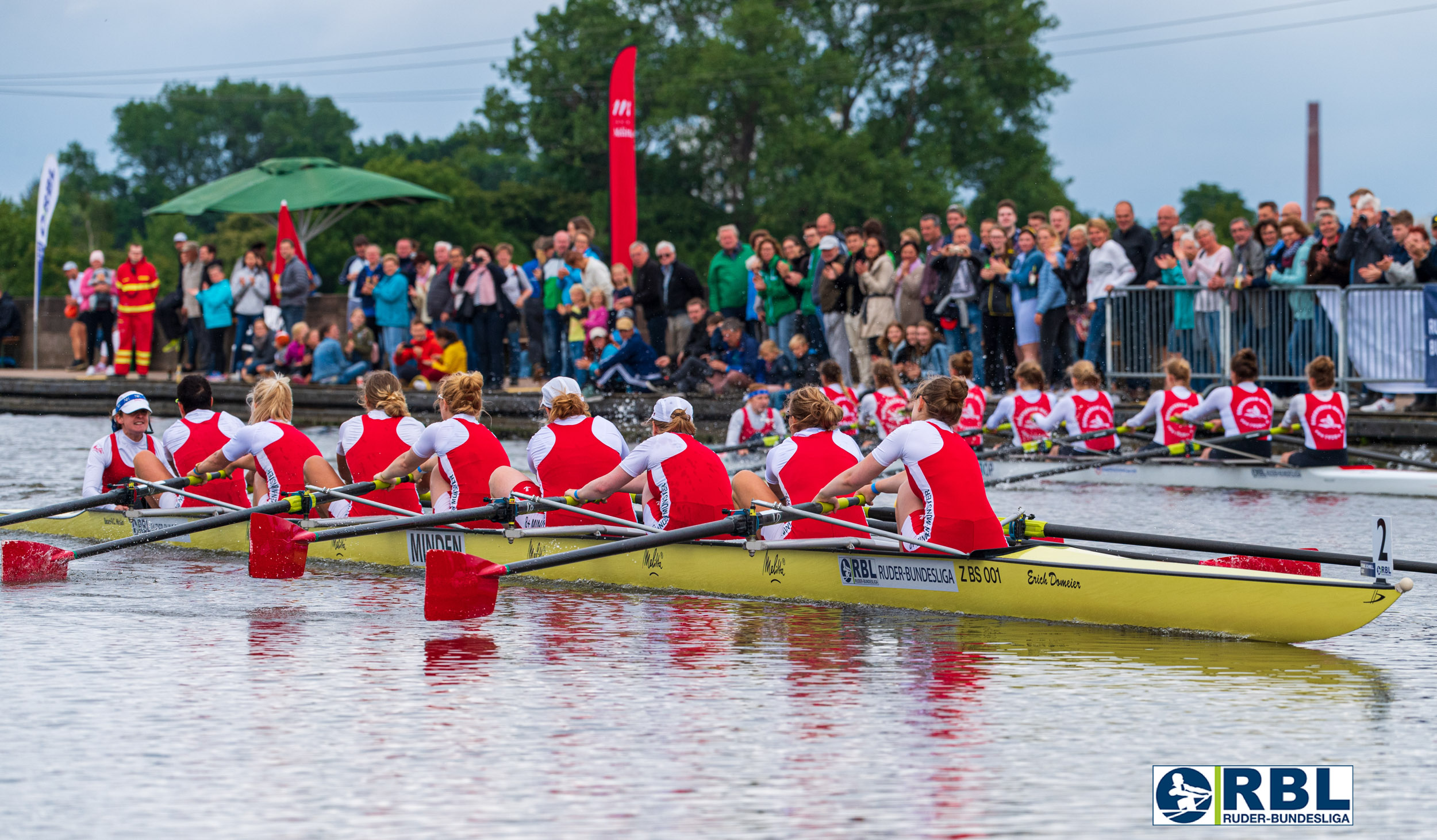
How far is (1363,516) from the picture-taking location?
1281 centimetres

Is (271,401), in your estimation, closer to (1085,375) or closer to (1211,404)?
(1085,375)

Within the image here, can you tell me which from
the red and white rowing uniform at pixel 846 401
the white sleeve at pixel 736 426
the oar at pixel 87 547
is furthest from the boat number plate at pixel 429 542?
the white sleeve at pixel 736 426

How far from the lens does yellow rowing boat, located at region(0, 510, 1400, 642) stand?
25.4ft

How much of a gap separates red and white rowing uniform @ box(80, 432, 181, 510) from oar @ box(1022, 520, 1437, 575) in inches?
250

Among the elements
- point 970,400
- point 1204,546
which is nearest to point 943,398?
point 1204,546

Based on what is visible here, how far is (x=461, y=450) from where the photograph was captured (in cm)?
1029

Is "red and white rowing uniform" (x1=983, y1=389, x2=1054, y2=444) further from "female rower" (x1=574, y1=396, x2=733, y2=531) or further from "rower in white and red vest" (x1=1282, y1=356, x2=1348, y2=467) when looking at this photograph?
"female rower" (x1=574, y1=396, x2=733, y2=531)

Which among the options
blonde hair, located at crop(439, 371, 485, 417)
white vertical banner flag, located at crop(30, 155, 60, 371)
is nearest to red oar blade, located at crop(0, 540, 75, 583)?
blonde hair, located at crop(439, 371, 485, 417)

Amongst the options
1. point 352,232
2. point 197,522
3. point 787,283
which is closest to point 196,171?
point 352,232

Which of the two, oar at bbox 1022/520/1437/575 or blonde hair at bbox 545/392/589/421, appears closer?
oar at bbox 1022/520/1437/575

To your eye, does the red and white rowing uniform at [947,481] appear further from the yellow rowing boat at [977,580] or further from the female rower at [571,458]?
the female rower at [571,458]

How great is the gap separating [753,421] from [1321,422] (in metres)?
5.12

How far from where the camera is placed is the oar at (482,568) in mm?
8758

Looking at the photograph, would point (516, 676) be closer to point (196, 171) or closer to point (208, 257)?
point (208, 257)
